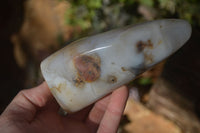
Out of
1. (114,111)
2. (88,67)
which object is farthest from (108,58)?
(114,111)

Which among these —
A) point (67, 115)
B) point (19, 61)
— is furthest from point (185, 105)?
point (19, 61)

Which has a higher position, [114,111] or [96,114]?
[114,111]

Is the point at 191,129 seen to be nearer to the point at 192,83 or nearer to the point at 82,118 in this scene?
the point at 192,83

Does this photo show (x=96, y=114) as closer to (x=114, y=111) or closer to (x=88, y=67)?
(x=114, y=111)

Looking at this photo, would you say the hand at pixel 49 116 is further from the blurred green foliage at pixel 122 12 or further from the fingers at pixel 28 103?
the blurred green foliage at pixel 122 12

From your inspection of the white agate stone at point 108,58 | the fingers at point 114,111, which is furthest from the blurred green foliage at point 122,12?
the fingers at point 114,111

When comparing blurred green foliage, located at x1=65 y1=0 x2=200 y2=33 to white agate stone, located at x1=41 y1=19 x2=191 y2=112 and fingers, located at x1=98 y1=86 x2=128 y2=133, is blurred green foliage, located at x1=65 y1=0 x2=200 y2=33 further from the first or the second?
fingers, located at x1=98 y1=86 x2=128 y2=133
